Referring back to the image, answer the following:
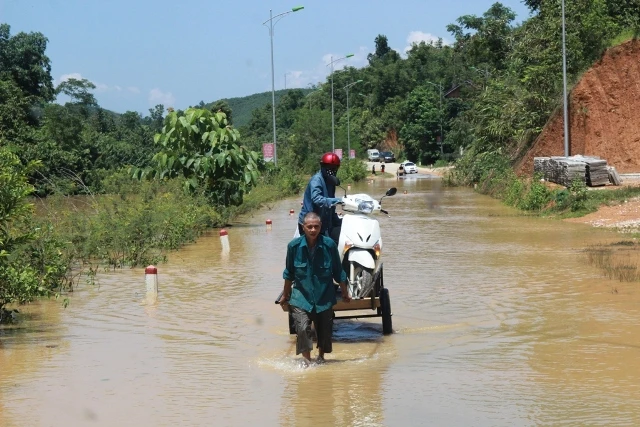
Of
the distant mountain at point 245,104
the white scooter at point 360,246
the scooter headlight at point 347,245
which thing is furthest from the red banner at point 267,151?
the distant mountain at point 245,104

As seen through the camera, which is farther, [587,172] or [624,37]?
[624,37]

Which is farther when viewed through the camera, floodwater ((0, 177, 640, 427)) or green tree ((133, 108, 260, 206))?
green tree ((133, 108, 260, 206))

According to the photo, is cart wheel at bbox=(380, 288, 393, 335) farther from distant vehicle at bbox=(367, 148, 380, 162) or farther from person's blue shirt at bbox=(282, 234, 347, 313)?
distant vehicle at bbox=(367, 148, 380, 162)

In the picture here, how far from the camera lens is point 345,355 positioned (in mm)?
9602

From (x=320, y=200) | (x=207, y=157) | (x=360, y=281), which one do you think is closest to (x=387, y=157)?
(x=207, y=157)

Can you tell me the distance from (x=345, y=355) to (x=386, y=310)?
99 cm

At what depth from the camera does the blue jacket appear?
9891 mm

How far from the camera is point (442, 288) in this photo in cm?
1423

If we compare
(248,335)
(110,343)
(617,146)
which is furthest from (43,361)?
(617,146)

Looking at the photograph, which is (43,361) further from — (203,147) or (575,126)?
(575,126)

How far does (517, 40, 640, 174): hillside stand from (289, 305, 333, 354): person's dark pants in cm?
2848

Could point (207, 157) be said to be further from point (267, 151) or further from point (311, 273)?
point (267, 151)

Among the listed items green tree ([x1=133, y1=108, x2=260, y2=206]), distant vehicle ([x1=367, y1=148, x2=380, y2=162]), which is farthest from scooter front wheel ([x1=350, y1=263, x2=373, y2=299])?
distant vehicle ([x1=367, y1=148, x2=380, y2=162])

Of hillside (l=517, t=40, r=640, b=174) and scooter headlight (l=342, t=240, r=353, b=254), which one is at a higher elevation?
hillside (l=517, t=40, r=640, b=174)
